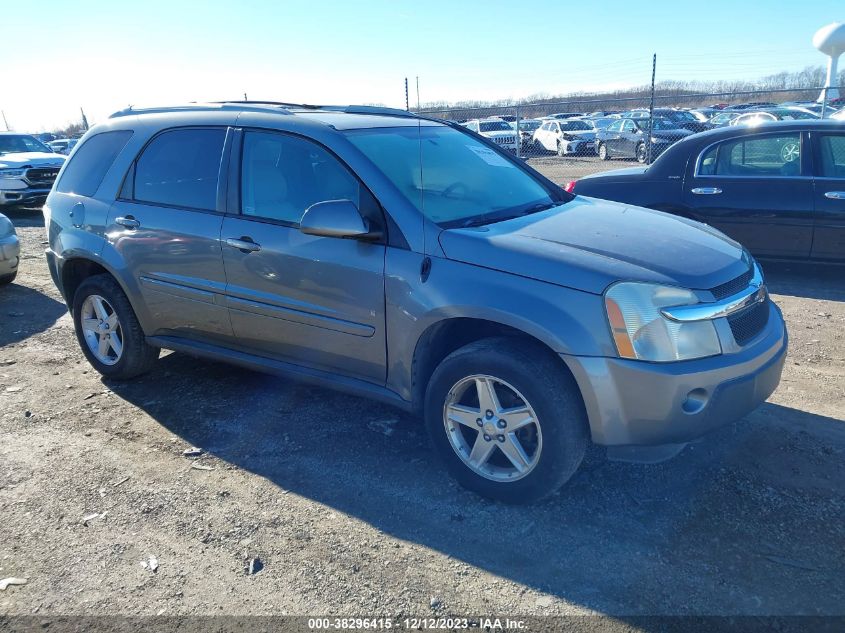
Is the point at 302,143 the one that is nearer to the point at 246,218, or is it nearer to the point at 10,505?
the point at 246,218

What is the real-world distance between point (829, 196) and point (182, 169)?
5637mm

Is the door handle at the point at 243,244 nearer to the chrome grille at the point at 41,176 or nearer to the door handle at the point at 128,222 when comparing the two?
the door handle at the point at 128,222

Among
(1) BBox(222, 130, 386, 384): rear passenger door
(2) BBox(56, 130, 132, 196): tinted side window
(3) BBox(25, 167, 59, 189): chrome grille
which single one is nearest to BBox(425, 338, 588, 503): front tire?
(1) BBox(222, 130, 386, 384): rear passenger door

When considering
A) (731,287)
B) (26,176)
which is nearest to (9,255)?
(731,287)

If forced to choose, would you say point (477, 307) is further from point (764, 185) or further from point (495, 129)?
point (495, 129)

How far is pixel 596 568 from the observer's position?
2.80 m

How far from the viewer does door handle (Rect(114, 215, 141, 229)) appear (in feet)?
14.4

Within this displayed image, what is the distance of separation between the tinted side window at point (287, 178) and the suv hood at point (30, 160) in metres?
12.7

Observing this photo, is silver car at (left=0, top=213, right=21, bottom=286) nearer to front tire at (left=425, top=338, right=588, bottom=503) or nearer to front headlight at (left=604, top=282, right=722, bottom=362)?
front tire at (left=425, top=338, right=588, bottom=503)

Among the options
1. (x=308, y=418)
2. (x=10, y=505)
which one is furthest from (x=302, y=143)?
(x=10, y=505)

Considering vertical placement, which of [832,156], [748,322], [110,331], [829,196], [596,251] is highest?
[832,156]

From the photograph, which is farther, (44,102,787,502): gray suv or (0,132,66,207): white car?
(0,132,66,207): white car

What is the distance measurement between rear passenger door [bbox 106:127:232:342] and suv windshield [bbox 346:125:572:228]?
1046 mm

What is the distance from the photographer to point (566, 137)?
26.5 m
